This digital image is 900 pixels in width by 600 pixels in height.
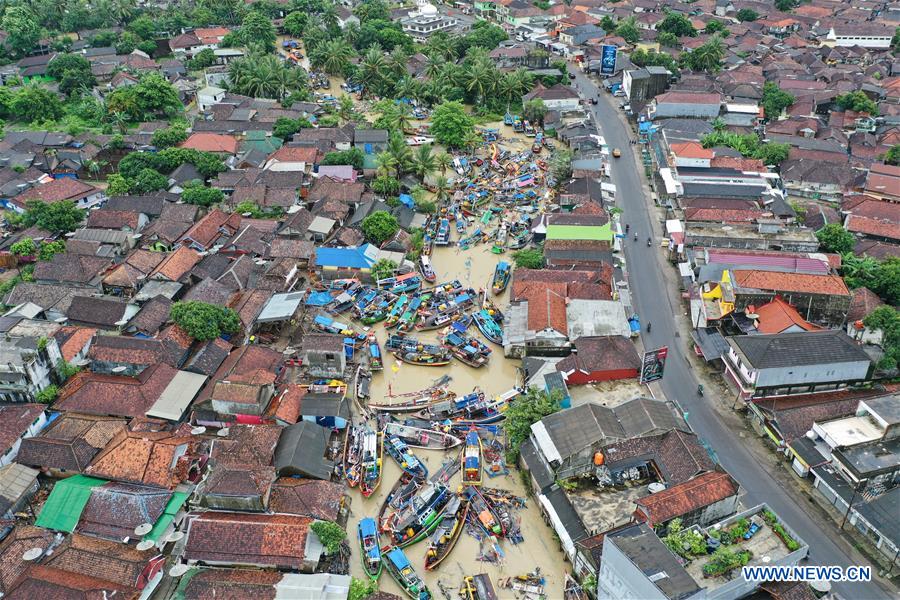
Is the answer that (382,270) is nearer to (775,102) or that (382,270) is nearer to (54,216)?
(54,216)

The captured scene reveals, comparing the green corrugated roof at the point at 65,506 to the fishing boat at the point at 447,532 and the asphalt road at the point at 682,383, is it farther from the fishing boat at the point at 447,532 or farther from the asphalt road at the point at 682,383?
the asphalt road at the point at 682,383

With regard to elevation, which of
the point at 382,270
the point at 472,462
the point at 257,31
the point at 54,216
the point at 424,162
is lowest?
the point at 472,462

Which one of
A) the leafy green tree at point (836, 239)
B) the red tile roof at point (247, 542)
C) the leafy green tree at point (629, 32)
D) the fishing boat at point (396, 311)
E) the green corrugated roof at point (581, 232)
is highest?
the leafy green tree at point (629, 32)

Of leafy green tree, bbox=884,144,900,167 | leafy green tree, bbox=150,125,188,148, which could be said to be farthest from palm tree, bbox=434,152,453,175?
leafy green tree, bbox=884,144,900,167

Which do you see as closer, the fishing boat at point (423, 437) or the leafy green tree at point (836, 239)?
the fishing boat at point (423, 437)

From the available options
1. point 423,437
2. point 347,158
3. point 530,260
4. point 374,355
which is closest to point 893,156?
point 530,260

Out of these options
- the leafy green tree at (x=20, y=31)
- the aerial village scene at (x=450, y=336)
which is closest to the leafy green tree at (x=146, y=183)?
the aerial village scene at (x=450, y=336)
